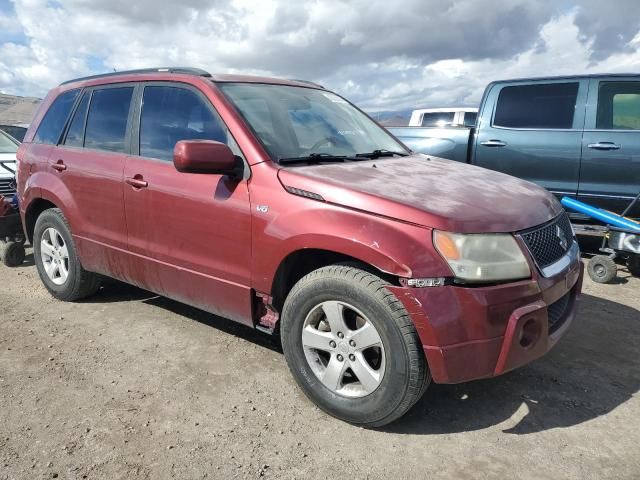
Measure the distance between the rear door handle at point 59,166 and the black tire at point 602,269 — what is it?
15.8ft

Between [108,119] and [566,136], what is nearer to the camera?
[108,119]

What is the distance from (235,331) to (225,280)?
0.90 meters

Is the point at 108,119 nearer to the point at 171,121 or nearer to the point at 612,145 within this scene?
the point at 171,121

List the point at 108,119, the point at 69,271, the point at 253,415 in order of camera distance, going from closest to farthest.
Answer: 1. the point at 253,415
2. the point at 108,119
3. the point at 69,271

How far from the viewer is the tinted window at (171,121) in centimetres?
331

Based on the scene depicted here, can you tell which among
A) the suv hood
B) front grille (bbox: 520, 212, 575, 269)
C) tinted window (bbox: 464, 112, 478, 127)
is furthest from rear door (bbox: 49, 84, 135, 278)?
tinted window (bbox: 464, 112, 478, 127)

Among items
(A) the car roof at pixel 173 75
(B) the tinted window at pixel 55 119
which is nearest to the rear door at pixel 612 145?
(A) the car roof at pixel 173 75

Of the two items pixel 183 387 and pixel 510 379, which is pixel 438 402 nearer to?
pixel 510 379

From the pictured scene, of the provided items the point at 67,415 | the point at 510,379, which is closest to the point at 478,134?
the point at 510,379

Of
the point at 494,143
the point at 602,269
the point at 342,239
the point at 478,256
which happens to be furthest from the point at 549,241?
the point at 494,143

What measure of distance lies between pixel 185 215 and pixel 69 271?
176 cm

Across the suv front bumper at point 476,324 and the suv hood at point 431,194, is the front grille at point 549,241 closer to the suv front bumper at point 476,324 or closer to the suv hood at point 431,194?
the suv hood at point 431,194

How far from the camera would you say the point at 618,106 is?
5.84m

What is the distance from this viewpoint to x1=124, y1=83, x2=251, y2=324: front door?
3.10 m
